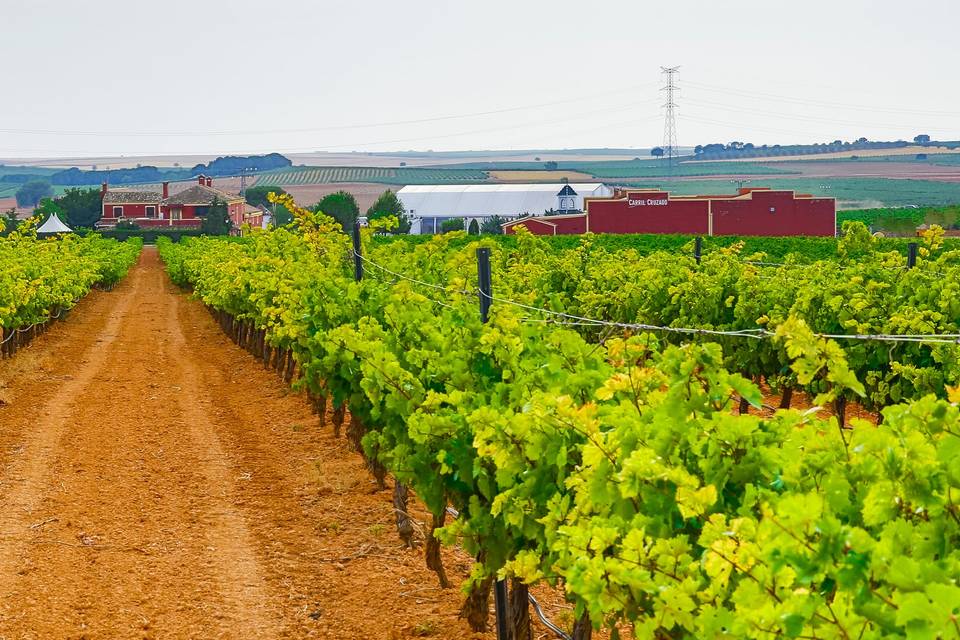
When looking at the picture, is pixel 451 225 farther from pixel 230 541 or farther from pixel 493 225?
pixel 230 541

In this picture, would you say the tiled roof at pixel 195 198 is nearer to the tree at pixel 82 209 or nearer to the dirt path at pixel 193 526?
the tree at pixel 82 209

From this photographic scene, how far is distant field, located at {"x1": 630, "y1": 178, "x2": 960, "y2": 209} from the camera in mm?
167625

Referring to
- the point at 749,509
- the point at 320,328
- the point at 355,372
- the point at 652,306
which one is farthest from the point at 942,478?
the point at 652,306

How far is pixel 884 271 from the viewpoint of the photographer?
14.1 metres

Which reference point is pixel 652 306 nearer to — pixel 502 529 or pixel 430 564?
pixel 430 564

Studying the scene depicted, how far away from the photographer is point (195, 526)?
36.9 ft

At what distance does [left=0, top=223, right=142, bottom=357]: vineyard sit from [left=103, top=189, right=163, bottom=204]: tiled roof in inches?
3478

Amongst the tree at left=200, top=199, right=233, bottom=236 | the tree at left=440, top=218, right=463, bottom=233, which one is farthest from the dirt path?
the tree at left=200, top=199, right=233, bottom=236

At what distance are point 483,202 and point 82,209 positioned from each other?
135 ft

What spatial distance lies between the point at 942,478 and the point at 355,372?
22.8 feet

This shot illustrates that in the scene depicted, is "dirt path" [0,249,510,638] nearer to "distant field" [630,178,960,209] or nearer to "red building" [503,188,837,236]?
"red building" [503,188,837,236]

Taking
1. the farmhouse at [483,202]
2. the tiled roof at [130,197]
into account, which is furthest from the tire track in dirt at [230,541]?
the tiled roof at [130,197]

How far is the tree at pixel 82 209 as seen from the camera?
126188 millimetres

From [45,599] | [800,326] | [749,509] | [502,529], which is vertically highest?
[800,326]
